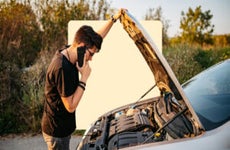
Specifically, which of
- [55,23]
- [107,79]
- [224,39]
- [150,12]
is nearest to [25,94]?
[107,79]

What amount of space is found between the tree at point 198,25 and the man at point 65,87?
10110mm

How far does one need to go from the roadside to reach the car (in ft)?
6.81

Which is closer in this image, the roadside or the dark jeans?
the dark jeans

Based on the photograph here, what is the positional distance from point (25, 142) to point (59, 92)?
9.65 feet

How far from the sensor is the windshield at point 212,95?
2.23 m

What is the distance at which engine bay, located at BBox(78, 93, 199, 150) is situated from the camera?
222cm

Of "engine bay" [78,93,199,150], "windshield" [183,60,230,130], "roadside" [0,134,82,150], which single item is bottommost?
"roadside" [0,134,82,150]

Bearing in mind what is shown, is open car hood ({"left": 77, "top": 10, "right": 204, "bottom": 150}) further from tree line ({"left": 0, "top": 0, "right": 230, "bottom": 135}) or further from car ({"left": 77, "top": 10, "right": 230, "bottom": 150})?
tree line ({"left": 0, "top": 0, "right": 230, "bottom": 135})

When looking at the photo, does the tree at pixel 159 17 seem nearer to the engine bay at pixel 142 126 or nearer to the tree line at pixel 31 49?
the tree line at pixel 31 49

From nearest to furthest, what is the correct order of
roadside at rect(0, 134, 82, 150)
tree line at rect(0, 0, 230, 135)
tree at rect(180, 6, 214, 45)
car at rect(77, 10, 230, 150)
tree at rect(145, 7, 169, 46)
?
car at rect(77, 10, 230, 150) < roadside at rect(0, 134, 82, 150) < tree line at rect(0, 0, 230, 135) < tree at rect(145, 7, 169, 46) < tree at rect(180, 6, 214, 45)

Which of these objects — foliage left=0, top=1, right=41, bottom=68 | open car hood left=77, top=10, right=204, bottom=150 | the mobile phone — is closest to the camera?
open car hood left=77, top=10, right=204, bottom=150

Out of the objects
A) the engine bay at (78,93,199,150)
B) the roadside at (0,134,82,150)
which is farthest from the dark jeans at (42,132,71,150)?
the roadside at (0,134,82,150)

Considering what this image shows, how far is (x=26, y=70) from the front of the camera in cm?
624

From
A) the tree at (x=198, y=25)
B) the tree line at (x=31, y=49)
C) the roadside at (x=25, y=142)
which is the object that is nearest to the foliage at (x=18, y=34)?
the tree line at (x=31, y=49)
